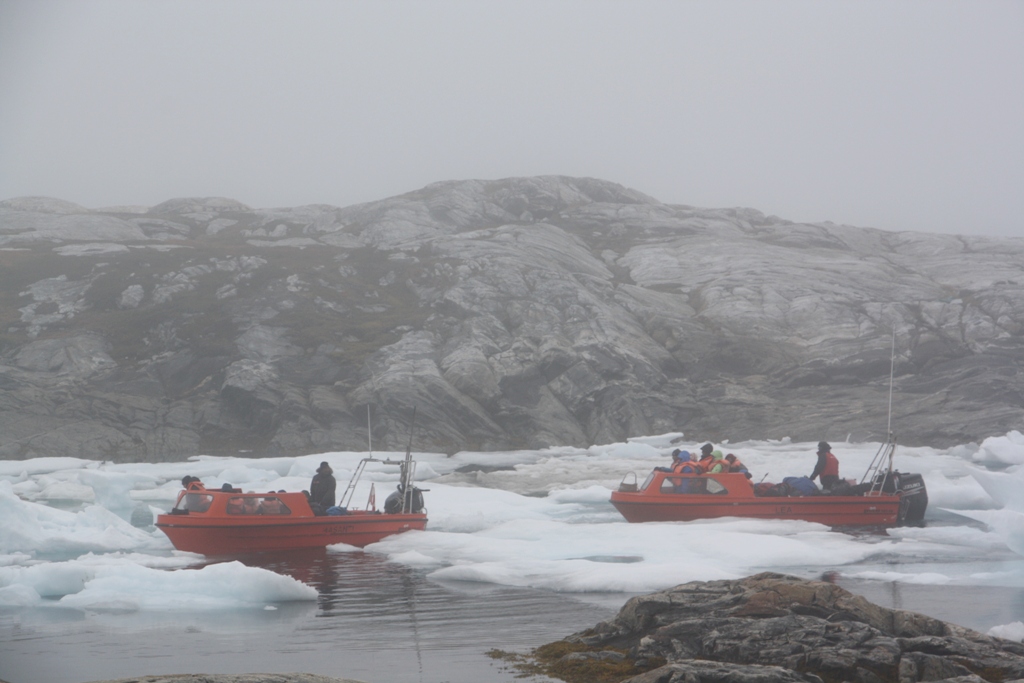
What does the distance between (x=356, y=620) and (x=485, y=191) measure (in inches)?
3473

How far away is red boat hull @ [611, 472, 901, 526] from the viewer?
20.9 metres

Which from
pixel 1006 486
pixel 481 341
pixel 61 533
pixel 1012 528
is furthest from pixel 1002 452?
pixel 61 533

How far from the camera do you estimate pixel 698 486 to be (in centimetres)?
2133

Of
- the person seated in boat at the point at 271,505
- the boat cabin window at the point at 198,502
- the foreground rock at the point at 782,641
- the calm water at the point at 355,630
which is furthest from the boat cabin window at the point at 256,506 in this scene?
the foreground rock at the point at 782,641

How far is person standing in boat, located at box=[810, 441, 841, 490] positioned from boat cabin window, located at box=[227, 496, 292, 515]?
1300cm

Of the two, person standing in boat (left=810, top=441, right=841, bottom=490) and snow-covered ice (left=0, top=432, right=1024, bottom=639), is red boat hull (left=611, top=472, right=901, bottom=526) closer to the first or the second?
snow-covered ice (left=0, top=432, right=1024, bottom=639)

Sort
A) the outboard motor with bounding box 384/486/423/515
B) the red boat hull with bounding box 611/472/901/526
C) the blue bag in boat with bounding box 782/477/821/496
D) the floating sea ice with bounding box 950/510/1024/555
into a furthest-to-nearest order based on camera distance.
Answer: the blue bag in boat with bounding box 782/477/821/496 → the outboard motor with bounding box 384/486/423/515 → the red boat hull with bounding box 611/472/901/526 → the floating sea ice with bounding box 950/510/1024/555

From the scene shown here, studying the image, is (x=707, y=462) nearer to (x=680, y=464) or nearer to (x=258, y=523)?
(x=680, y=464)

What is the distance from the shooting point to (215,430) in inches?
1815

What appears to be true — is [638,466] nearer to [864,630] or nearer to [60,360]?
[864,630]

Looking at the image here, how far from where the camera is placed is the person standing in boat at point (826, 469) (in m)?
21.8

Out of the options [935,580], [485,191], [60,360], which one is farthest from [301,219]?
[935,580]

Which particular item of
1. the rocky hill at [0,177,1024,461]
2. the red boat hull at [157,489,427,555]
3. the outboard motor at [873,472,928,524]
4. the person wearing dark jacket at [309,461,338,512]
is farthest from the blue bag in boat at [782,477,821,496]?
the rocky hill at [0,177,1024,461]

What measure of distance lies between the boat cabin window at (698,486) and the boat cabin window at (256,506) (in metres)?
9.36
